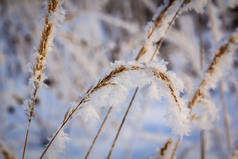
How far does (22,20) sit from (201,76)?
76.2 inches

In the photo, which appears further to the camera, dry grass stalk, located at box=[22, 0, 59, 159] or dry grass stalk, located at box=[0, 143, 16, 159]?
dry grass stalk, located at box=[0, 143, 16, 159]

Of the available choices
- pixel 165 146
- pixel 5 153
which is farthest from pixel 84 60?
pixel 165 146

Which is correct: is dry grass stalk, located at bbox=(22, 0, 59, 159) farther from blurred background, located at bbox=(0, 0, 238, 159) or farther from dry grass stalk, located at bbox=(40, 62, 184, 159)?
blurred background, located at bbox=(0, 0, 238, 159)

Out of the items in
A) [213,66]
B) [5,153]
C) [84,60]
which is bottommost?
[5,153]

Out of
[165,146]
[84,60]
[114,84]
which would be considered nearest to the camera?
[114,84]

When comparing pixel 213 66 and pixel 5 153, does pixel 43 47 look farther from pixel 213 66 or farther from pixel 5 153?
pixel 213 66

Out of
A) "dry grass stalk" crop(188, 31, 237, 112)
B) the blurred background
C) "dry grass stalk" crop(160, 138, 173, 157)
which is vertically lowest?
"dry grass stalk" crop(160, 138, 173, 157)

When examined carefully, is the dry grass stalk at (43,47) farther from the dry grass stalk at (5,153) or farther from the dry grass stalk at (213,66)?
the dry grass stalk at (213,66)

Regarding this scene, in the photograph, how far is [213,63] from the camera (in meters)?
0.58

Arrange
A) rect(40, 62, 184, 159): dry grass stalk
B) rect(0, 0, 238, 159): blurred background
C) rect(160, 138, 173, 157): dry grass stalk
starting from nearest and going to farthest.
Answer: rect(40, 62, 184, 159): dry grass stalk, rect(160, 138, 173, 157): dry grass stalk, rect(0, 0, 238, 159): blurred background

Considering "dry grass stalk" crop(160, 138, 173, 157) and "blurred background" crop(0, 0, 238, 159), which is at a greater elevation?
"blurred background" crop(0, 0, 238, 159)

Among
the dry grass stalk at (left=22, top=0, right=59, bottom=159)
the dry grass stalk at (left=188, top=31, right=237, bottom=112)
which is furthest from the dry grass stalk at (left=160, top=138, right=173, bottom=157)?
the dry grass stalk at (left=22, top=0, right=59, bottom=159)

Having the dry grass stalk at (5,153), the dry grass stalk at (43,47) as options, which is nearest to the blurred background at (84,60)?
the dry grass stalk at (5,153)

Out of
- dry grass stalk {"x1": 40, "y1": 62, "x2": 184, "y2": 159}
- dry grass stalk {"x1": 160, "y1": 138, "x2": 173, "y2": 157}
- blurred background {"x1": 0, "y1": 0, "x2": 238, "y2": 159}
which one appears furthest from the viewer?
blurred background {"x1": 0, "y1": 0, "x2": 238, "y2": 159}
